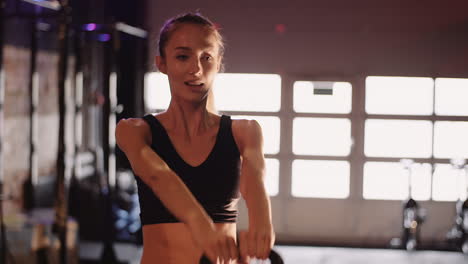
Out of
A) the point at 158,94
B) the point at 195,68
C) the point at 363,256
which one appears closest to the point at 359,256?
the point at 363,256

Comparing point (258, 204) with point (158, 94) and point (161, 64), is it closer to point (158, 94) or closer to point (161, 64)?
point (161, 64)

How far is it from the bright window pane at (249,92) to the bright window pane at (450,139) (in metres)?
1.85

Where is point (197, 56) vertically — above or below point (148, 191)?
above

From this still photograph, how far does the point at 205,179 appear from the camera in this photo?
1.16m

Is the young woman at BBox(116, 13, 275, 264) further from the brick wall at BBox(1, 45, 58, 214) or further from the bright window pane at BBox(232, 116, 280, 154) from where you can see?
the bright window pane at BBox(232, 116, 280, 154)

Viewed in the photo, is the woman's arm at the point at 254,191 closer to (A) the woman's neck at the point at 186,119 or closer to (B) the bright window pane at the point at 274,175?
(A) the woman's neck at the point at 186,119

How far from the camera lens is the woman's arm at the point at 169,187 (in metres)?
1.01

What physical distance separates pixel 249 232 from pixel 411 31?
6.87 meters

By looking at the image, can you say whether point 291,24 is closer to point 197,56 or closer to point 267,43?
point 267,43

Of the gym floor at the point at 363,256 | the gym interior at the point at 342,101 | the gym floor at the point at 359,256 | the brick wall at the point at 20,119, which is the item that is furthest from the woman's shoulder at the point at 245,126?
the gym interior at the point at 342,101

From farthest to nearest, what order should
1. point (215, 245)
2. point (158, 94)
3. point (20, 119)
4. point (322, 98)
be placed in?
point (158, 94) < point (322, 98) < point (20, 119) < point (215, 245)

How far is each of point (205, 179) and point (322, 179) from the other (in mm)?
6644

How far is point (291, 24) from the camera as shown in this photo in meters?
7.58

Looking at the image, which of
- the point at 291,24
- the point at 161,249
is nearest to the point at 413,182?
the point at 291,24
